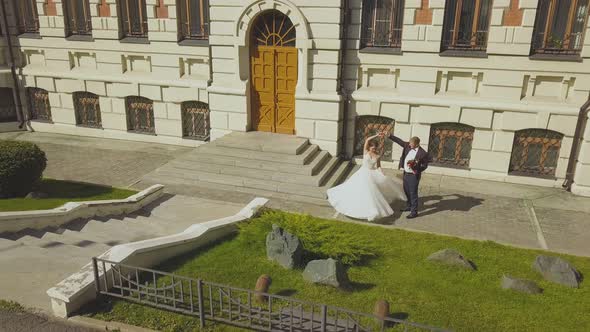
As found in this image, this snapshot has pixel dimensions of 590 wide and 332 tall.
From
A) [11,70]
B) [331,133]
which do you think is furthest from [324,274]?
[11,70]

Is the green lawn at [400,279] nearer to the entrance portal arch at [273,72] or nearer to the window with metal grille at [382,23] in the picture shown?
the entrance portal arch at [273,72]

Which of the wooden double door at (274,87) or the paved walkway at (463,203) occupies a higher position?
the wooden double door at (274,87)

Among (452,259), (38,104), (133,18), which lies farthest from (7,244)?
(38,104)

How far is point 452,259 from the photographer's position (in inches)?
334

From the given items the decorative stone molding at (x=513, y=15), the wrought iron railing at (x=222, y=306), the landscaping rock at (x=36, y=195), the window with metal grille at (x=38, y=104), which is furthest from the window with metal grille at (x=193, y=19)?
the wrought iron railing at (x=222, y=306)

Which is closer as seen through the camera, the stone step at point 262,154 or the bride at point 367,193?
the bride at point 367,193

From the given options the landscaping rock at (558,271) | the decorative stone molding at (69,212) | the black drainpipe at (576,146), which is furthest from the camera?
the black drainpipe at (576,146)

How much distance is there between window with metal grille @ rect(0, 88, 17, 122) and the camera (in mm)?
18422

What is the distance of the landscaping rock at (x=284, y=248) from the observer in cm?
821

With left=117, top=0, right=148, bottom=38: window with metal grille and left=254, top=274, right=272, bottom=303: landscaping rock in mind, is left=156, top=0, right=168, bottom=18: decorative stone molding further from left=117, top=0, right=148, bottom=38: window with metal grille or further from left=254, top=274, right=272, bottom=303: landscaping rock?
left=254, top=274, right=272, bottom=303: landscaping rock

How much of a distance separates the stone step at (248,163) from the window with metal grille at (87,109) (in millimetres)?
6108

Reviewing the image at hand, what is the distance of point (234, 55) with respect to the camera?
47.1ft

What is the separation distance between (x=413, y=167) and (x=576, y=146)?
5309mm

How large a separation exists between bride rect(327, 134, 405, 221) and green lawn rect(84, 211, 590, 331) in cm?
79
